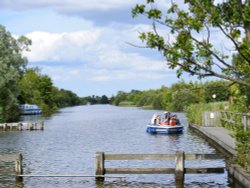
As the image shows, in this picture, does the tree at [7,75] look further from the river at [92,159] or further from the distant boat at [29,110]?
the distant boat at [29,110]

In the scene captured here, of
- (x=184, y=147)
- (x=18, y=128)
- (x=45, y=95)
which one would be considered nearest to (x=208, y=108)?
(x=184, y=147)

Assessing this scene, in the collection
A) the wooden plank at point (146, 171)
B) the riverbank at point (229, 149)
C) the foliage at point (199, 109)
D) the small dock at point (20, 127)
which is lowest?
the wooden plank at point (146, 171)

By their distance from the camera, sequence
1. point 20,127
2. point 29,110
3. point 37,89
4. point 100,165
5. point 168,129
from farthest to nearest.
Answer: point 37,89 < point 29,110 < point 20,127 < point 168,129 < point 100,165

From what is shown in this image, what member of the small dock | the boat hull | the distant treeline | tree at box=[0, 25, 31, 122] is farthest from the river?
tree at box=[0, 25, 31, 122]

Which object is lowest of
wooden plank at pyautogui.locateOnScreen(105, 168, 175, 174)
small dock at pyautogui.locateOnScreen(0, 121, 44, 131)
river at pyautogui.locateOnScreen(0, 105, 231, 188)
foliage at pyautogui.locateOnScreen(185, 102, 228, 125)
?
river at pyautogui.locateOnScreen(0, 105, 231, 188)

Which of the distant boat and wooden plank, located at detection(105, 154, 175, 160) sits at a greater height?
the distant boat

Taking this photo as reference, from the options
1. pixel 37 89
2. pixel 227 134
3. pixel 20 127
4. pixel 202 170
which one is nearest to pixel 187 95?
pixel 20 127

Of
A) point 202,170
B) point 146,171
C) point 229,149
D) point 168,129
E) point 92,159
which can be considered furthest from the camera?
point 168,129

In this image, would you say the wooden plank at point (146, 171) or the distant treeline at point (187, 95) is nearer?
the distant treeline at point (187, 95)

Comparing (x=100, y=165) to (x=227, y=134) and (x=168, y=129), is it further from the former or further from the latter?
(x=168, y=129)

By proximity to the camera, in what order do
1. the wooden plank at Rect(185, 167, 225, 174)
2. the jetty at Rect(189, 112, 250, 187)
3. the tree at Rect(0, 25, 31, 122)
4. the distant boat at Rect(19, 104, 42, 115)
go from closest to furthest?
the jetty at Rect(189, 112, 250, 187) < the wooden plank at Rect(185, 167, 225, 174) < the tree at Rect(0, 25, 31, 122) < the distant boat at Rect(19, 104, 42, 115)

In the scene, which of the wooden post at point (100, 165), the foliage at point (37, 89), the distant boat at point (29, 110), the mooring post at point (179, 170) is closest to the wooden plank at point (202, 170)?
the mooring post at point (179, 170)

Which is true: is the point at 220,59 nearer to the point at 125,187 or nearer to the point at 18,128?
the point at 125,187

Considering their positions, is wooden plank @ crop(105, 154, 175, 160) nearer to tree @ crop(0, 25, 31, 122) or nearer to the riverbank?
the riverbank
